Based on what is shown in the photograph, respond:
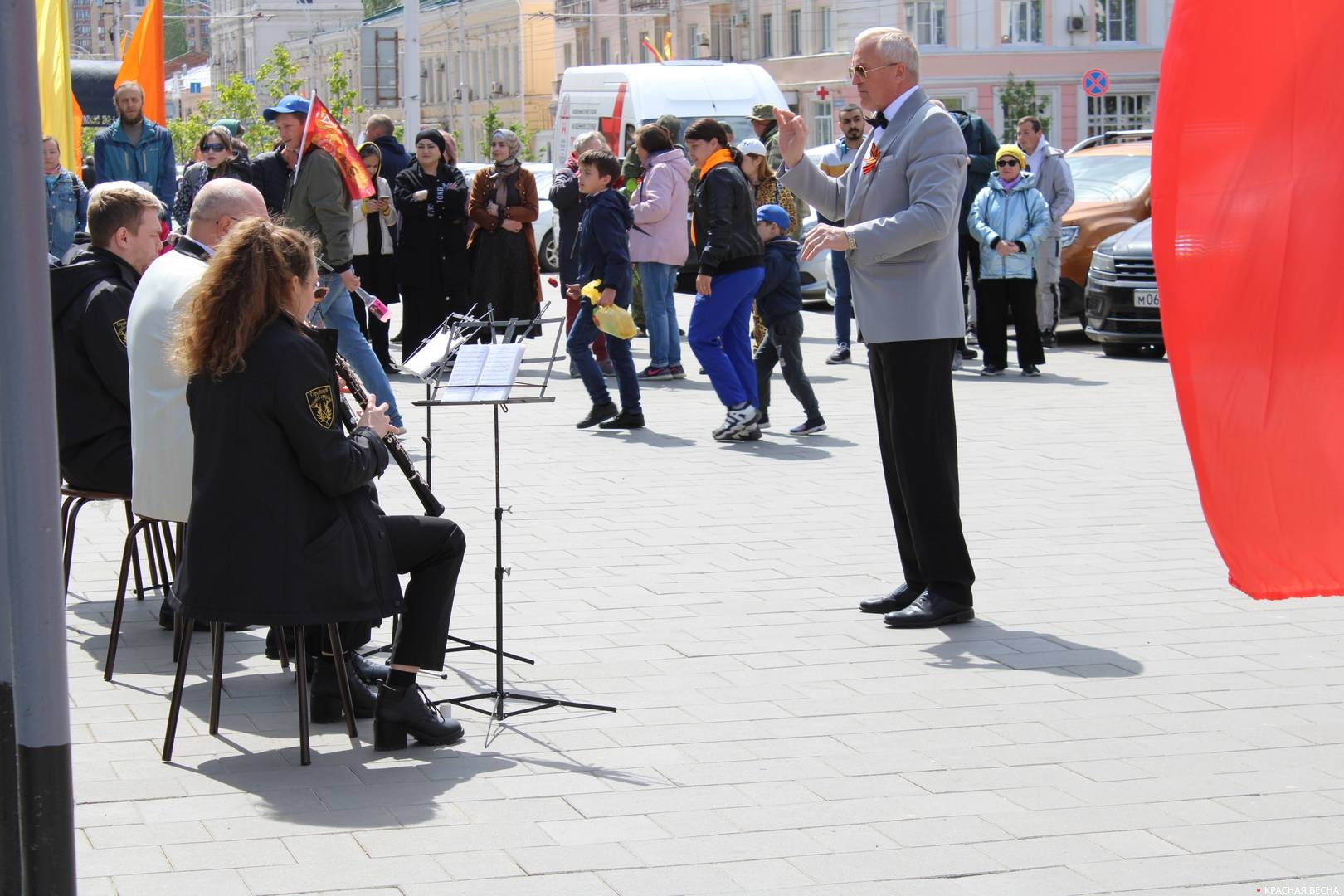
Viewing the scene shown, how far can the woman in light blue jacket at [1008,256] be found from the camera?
47.2 ft

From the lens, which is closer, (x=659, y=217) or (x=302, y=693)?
(x=302, y=693)

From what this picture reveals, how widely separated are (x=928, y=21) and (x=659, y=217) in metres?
49.7

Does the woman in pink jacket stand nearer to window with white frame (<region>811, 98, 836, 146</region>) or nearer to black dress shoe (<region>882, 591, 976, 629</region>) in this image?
black dress shoe (<region>882, 591, 976, 629</region>)

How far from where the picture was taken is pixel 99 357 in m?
6.64

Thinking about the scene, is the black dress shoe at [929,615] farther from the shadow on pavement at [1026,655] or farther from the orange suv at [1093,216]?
the orange suv at [1093,216]

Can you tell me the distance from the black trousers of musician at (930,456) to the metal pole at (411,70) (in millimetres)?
19033

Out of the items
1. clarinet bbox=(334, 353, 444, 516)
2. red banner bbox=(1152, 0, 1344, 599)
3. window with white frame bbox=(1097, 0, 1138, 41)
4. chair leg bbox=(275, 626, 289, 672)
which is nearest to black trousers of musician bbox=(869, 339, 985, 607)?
clarinet bbox=(334, 353, 444, 516)

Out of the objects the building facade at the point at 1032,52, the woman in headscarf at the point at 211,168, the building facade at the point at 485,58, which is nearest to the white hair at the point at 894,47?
the woman in headscarf at the point at 211,168

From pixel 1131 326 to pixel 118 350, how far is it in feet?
35.6

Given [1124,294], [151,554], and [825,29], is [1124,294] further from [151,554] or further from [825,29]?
[825,29]

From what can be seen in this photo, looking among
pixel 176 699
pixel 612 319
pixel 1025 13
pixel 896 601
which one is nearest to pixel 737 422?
pixel 612 319

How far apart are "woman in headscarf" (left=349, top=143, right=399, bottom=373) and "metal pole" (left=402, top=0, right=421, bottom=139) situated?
1016 centimetres

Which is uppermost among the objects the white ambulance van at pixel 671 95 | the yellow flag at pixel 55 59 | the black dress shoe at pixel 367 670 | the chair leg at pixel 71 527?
the white ambulance van at pixel 671 95

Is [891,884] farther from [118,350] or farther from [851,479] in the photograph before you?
[851,479]
